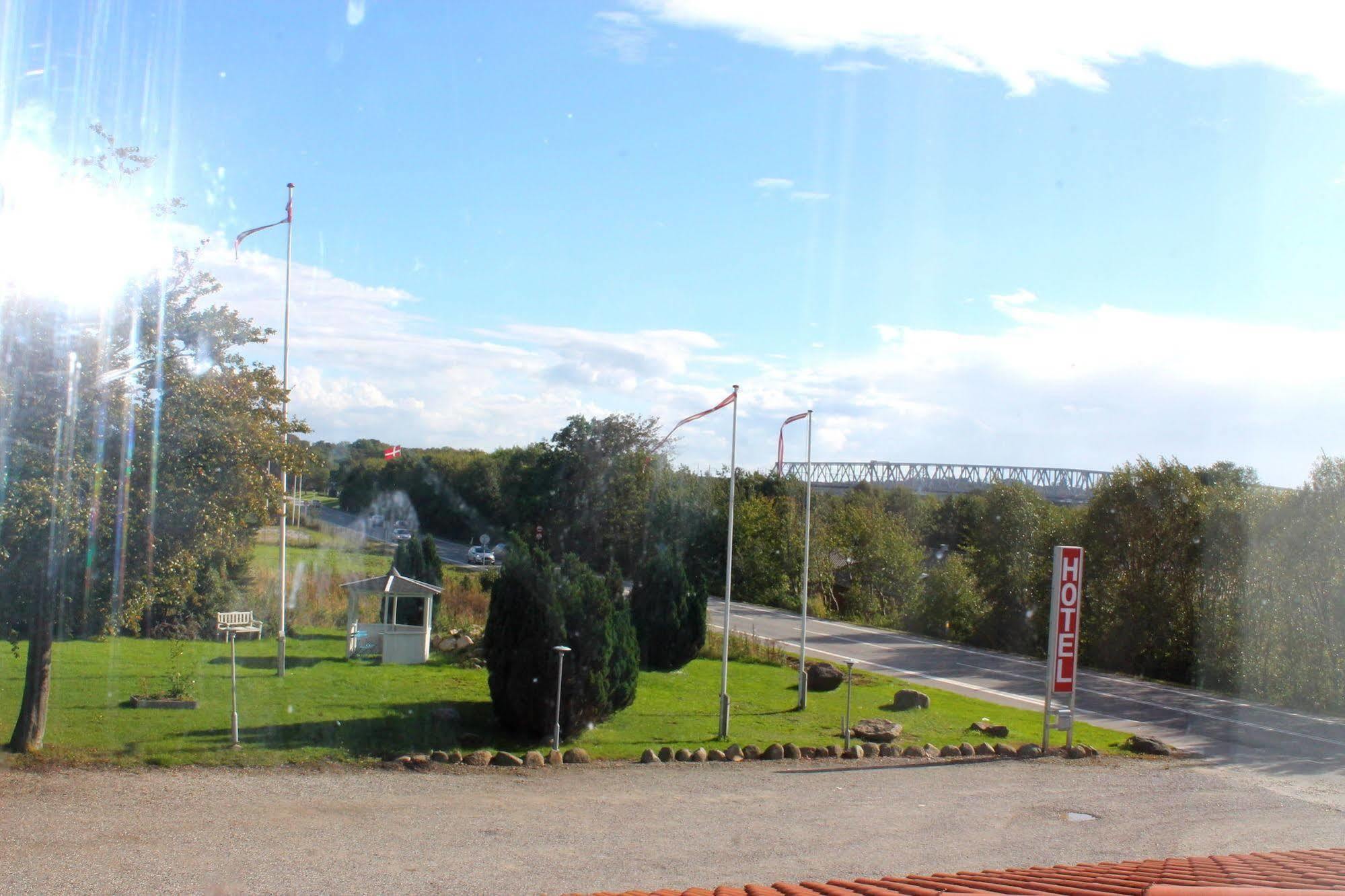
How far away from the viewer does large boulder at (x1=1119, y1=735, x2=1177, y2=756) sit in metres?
18.0

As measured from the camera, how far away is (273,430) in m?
14.8

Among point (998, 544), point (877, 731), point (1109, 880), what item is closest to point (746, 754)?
point (877, 731)

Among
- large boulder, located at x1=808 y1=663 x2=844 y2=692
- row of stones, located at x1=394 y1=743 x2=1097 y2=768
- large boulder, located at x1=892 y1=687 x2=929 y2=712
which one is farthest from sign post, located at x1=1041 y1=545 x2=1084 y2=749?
large boulder, located at x1=808 y1=663 x2=844 y2=692

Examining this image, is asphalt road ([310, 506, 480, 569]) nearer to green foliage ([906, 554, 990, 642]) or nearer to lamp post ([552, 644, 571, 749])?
green foliage ([906, 554, 990, 642])

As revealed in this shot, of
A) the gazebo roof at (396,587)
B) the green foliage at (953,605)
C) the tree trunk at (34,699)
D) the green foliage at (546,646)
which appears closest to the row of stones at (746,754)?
the green foliage at (546,646)

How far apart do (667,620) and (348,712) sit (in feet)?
34.7

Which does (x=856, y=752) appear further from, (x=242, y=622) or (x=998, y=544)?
(x=998, y=544)

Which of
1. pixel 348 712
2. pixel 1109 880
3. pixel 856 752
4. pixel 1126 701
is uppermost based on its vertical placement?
pixel 1109 880

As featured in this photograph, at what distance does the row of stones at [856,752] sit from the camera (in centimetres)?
1587

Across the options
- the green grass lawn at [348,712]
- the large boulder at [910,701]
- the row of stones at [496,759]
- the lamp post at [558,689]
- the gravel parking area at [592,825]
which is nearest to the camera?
the gravel parking area at [592,825]

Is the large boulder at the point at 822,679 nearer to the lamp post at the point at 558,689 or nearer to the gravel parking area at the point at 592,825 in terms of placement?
the gravel parking area at the point at 592,825

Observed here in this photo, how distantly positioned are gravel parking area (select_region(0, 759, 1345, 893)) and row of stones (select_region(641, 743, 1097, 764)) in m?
0.45

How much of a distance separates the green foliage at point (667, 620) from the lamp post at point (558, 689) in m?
10.0

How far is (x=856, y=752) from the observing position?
16.9 metres
